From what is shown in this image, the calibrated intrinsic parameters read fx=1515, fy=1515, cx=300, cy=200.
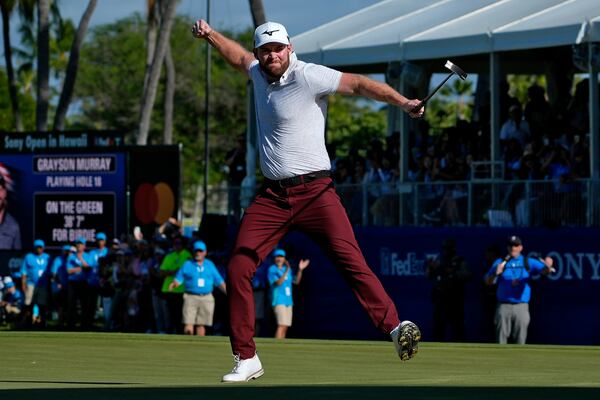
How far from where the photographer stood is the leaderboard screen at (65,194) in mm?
31328

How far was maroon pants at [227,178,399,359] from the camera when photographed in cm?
1055

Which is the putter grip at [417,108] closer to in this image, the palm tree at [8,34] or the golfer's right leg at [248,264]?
the golfer's right leg at [248,264]

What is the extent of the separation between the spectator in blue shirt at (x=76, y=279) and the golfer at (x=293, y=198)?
2099cm

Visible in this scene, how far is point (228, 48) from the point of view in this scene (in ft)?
36.1

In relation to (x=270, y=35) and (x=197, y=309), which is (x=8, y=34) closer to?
(x=197, y=309)

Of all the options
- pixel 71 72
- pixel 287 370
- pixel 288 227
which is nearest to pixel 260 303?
pixel 287 370

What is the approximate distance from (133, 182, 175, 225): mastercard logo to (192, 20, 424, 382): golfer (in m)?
20.5

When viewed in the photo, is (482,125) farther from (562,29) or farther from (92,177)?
(92,177)

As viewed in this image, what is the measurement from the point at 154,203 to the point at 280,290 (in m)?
5.49

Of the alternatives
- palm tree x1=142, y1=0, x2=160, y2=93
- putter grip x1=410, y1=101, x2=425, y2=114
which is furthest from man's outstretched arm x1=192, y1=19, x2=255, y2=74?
palm tree x1=142, y1=0, x2=160, y2=93

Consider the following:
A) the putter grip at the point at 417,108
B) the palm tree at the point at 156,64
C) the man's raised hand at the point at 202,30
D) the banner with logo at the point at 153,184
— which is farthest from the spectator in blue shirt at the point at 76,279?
the putter grip at the point at 417,108

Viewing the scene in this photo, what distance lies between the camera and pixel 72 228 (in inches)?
1247

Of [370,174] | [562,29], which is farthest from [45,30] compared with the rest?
[562,29]

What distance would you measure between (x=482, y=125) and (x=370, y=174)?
2.34 m
